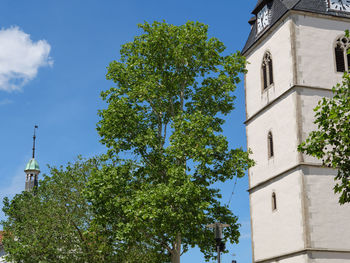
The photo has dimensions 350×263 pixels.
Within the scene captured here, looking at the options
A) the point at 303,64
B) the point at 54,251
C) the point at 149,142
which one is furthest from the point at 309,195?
the point at 54,251

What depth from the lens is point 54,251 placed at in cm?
3341

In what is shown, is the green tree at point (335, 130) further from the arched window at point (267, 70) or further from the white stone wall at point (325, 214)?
the arched window at point (267, 70)

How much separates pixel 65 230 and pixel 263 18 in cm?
1858

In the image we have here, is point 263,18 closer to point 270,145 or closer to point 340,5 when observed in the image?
point 340,5

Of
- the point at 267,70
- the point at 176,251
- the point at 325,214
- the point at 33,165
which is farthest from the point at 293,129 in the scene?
the point at 33,165

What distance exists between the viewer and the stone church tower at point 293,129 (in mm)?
32037

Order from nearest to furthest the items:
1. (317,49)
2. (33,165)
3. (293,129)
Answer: (293,129) < (317,49) < (33,165)

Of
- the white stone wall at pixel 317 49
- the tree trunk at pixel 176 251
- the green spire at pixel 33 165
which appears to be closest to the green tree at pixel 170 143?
the tree trunk at pixel 176 251

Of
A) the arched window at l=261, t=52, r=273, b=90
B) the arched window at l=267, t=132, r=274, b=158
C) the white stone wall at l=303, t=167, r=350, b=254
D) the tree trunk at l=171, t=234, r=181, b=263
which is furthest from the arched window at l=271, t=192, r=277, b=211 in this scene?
the tree trunk at l=171, t=234, r=181, b=263

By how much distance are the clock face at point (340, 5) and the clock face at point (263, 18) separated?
160 inches

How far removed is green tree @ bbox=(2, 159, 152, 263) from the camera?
3275 centimetres

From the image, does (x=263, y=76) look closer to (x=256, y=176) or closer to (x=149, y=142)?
(x=256, y=176)

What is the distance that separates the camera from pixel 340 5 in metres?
37.0

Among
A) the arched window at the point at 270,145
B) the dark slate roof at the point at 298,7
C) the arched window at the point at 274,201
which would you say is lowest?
the arched window at the point at 274,201
